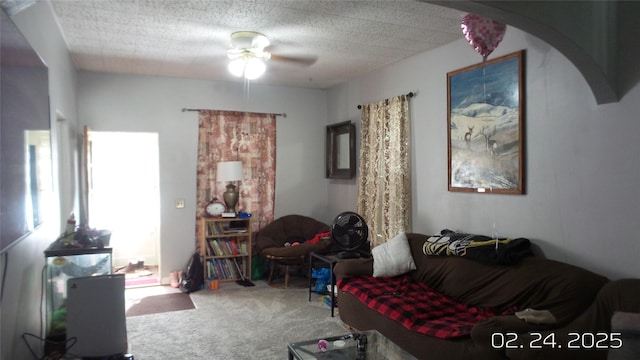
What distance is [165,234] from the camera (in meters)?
5.19

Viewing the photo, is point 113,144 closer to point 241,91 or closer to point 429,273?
point 241,91

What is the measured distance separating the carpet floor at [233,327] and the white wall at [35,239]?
3.41ft

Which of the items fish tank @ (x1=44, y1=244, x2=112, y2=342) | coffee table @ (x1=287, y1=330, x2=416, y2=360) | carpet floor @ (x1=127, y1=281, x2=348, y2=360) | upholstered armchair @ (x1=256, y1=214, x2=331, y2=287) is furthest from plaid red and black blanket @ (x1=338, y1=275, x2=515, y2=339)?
fish tank @ (x1=44, y1=244, x2=112, y2=342)

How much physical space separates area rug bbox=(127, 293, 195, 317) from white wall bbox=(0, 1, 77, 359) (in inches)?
48.1

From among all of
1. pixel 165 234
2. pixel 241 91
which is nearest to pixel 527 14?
pixel 241 91

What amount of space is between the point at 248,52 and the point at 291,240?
2.68 m

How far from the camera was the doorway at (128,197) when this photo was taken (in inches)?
232

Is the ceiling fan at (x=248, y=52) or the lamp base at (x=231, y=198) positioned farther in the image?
the lamp base at (x=231, y=198)

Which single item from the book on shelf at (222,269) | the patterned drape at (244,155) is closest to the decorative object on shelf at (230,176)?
the patterned drape at (244,155)

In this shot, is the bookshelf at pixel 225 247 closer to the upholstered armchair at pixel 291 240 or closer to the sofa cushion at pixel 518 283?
the upholstered armchair at pixel 291 240

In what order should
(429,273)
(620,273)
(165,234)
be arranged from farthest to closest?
(165,234)
(429,273)
(620,273)

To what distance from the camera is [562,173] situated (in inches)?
107

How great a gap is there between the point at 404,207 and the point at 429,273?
83cm

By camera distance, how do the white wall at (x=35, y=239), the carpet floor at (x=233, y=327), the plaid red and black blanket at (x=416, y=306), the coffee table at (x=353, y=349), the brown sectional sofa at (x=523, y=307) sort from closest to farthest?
the white wall at (x=35, y=239), the brown sectional sofa at (x=523, y=307), the coffee table at (x=353, y=349), the plaid red and black blanket at (x=416, y=306), the carpet floor at (x=233, y=327)
